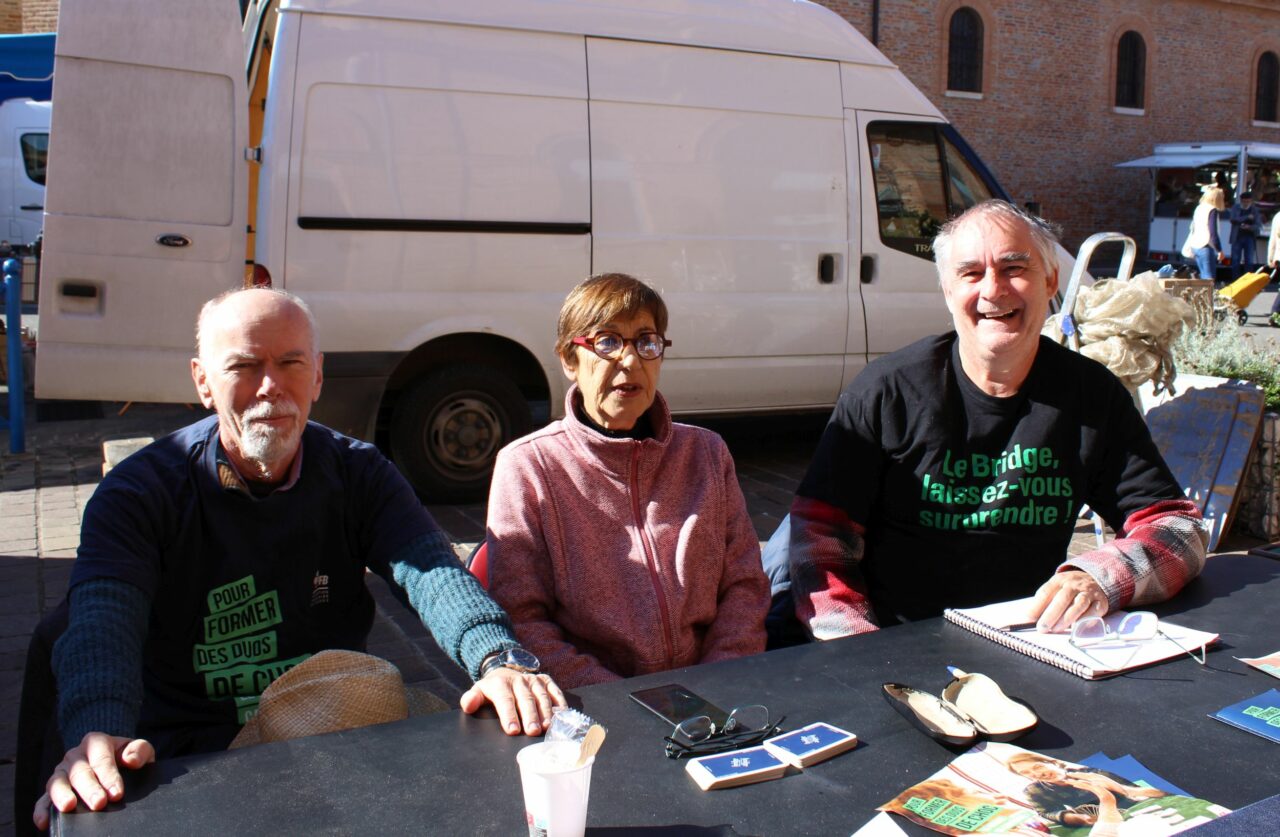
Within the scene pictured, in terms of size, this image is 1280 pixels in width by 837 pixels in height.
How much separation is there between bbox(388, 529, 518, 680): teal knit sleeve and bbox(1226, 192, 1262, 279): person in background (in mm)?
21785

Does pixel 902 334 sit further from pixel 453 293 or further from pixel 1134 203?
pixel 1134 203

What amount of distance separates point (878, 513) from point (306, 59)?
409 centimetres

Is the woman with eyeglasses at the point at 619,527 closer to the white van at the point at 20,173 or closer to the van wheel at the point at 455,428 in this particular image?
Answer: the van wheel at the point at 455,428

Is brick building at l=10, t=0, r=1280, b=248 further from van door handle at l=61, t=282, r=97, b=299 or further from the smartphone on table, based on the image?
the smartphone on table

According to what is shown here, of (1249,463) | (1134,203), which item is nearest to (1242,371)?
(1249,463)

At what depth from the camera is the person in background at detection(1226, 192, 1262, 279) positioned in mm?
20875

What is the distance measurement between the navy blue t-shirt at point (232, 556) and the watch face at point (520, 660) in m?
0.42

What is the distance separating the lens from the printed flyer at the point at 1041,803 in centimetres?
141

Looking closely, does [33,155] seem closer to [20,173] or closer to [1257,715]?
[20,173]

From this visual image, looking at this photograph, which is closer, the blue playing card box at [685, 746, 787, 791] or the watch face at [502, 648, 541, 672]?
the blue playing card box at [685, 746, 787, 791]

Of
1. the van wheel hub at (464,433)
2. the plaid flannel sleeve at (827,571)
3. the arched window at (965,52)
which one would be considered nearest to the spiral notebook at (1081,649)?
the plaid flannel sleeve at (827,571)

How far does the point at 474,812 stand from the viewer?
145 centimetres

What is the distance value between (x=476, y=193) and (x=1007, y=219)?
3.79m

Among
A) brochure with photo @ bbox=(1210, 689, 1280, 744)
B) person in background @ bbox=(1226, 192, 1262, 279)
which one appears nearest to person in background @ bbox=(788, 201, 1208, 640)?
brochure with photo @ bbox=(1210, 689, 1280, 744)
